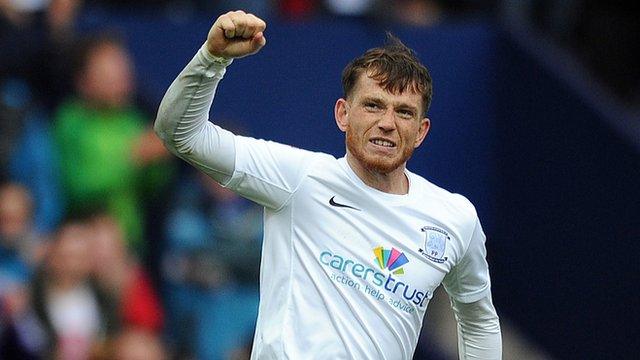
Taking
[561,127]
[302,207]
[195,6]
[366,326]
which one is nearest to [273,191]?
[302,207]

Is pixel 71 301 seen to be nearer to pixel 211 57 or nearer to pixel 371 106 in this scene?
pixel 371 106

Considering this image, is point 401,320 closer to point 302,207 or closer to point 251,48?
point 302,207

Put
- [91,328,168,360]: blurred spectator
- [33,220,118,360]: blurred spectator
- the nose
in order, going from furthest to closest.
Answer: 1. [91,328,168,360]: blurred spectator
2. [33,220,118,360]: blurred spectator
3. the nose

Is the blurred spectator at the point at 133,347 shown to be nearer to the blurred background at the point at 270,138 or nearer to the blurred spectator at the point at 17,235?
the blurred background at the point at 270,138

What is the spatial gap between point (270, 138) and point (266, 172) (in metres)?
5.02

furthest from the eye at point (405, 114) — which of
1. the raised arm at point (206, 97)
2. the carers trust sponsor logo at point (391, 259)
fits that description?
the raised arm at point (206, 97)

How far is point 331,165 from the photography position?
5164 mm

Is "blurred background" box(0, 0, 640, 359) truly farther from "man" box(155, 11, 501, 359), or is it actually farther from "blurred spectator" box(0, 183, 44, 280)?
"man" box(155, 11, 501, 359)

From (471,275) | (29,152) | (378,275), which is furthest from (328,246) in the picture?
(29,152)

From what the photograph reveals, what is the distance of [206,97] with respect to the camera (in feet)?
15.6

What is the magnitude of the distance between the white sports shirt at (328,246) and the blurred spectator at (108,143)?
13.7 ft

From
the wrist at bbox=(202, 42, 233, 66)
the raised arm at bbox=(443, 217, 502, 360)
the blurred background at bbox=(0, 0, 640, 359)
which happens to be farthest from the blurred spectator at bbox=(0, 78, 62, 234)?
the wrist at bbox=(202, 42, 233, 66)

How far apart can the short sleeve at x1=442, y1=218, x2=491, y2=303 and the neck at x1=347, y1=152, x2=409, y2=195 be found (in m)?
0.35

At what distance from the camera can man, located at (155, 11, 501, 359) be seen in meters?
4.92
